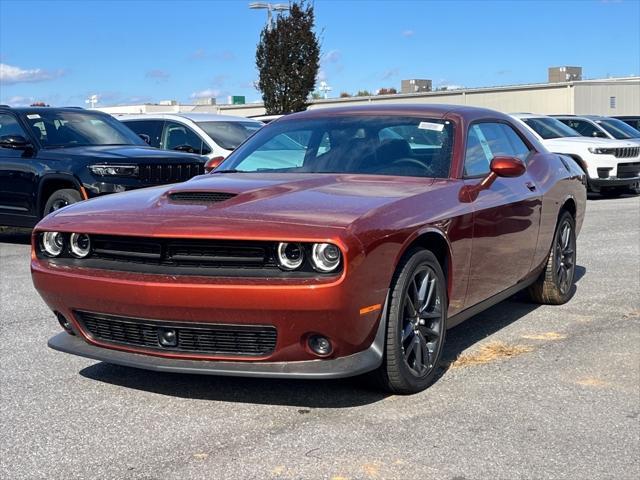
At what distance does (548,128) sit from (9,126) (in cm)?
1107

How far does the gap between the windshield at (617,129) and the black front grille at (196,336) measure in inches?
613

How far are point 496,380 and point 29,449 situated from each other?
8.01ft

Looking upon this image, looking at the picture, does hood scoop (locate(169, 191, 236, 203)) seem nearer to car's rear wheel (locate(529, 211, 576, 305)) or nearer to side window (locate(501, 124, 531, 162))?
side window (locate(501, 124, 531, 162))

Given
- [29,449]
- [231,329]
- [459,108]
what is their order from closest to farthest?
[29,449]
[231,329]
[459,108]

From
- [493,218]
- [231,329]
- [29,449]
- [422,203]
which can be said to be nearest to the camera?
[29,449]

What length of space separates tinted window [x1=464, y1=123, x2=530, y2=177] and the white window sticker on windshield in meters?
0.20

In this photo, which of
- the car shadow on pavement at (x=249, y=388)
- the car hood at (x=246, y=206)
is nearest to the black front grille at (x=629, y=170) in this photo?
the car shadow on pavement at (x=249, y=388)

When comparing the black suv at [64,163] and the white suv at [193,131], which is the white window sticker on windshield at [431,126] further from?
the white suv at [193,131]

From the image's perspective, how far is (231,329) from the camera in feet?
13.1

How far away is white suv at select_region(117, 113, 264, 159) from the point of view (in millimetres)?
12719

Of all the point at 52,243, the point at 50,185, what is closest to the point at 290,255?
the point at 52,243

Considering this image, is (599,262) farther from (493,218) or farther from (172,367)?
(172,367)

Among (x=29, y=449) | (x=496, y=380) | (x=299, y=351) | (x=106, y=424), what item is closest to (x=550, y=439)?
(x=496, y=380)

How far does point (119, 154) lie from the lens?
995 cm
